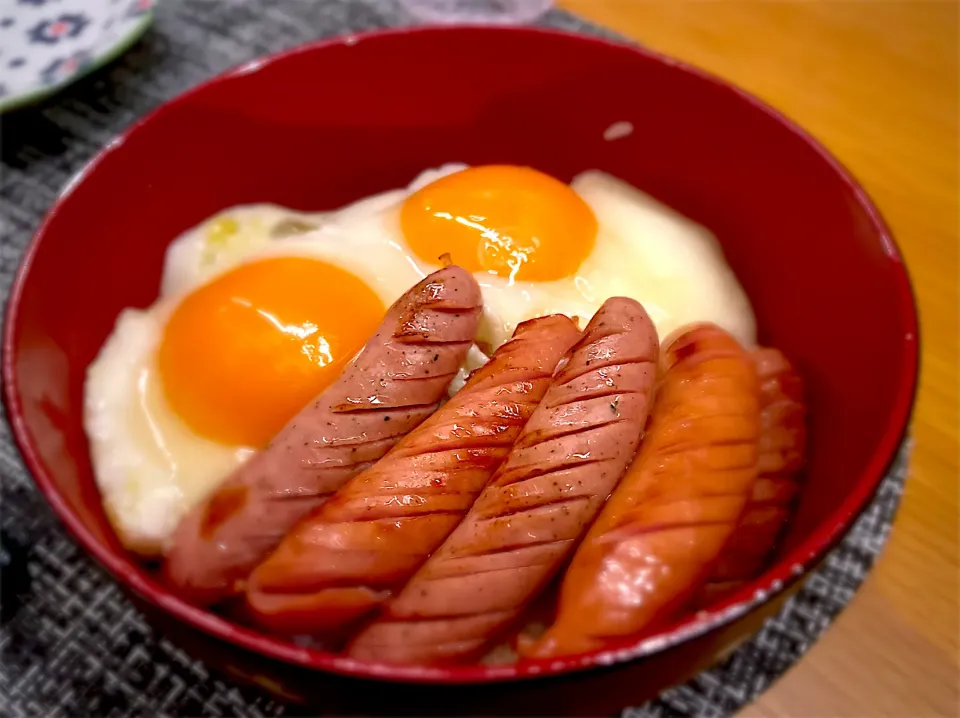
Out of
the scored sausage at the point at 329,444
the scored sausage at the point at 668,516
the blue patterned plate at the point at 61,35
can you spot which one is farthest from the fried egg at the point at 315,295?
the blue patterned plate at the point at 61,35

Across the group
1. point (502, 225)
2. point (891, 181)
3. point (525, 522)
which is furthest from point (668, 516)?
point (891, 181)

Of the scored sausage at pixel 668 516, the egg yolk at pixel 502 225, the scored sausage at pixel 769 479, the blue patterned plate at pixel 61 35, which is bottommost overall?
the scored sausage at pixel 769 479

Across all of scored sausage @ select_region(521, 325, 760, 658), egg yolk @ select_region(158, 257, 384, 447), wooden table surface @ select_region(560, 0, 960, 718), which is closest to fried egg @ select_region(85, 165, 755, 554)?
egg yolk @ select_region(158, 257, 384, 447)

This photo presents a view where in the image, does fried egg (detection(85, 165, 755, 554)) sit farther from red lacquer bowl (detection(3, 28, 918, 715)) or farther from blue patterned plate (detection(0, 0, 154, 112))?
blue patterned plate (detection(0, 0, 154, 112))

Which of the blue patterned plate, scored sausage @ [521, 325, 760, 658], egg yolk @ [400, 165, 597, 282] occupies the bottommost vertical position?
scored sausage @ [521, 325, 760, 658]

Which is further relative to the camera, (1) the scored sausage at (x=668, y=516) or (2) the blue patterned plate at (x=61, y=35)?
(2) the blue patterned plate at (x=61, y=35)

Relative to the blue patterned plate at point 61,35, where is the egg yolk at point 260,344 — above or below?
below

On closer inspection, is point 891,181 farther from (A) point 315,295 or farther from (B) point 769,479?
(A) point 315,295

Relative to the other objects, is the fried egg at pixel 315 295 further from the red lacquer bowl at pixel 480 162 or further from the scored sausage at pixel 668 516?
the scored sausage at pixel 668 516
